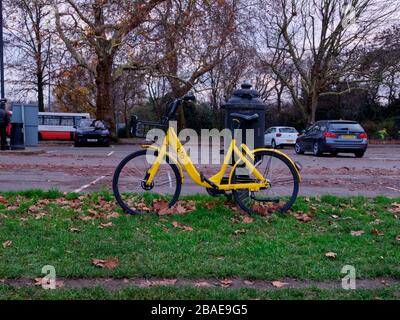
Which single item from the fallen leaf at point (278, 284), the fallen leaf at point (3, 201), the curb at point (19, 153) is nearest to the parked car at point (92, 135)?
the curb at point (19, 153)

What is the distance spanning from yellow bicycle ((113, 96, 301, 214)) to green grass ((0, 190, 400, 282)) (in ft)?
0.99

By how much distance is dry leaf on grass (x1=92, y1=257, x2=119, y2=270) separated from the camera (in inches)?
168

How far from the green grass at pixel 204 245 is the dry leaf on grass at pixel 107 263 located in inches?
2.9

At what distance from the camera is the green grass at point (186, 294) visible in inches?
141

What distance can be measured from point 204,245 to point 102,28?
24.2m

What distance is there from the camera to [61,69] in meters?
30.8

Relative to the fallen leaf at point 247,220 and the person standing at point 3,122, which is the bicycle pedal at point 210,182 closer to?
the fallen leaf at point 247,220

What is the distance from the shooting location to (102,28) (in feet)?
88.5

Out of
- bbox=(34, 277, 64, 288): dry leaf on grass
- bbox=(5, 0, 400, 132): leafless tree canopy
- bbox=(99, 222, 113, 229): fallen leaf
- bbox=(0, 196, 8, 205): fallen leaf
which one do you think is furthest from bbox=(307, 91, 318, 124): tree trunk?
bbox=(34, 277, 64, 288): dry leaf on grass

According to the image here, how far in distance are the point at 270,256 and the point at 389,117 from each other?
1705 inches

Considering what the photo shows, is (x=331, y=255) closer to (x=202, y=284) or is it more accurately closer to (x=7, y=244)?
(x=202, y=284)

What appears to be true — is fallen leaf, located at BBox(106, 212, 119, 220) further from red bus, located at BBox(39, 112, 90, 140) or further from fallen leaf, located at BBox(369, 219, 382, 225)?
red bus, located at BBox(39, 112, 90, 140)

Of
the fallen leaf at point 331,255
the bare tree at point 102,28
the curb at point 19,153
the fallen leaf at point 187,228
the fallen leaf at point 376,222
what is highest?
the bare tree at point 102,28
